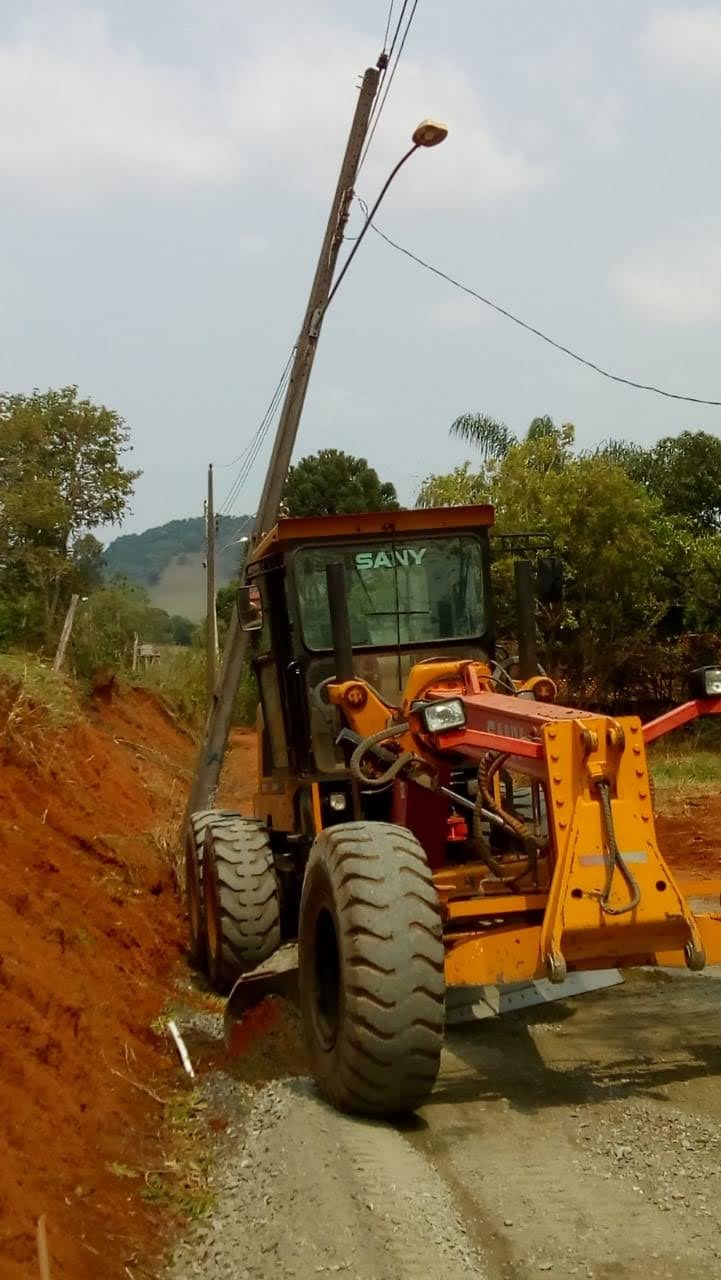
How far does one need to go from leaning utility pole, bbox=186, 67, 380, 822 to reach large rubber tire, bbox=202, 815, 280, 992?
4355 millimetres

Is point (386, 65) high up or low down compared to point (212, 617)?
up

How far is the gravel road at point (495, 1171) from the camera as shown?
4199 mm

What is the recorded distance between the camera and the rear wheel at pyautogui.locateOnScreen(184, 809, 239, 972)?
30.7 feet

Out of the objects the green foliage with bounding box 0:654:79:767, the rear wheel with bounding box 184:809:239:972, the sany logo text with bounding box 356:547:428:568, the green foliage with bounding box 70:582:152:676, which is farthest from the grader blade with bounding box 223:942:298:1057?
the green foliage with bounding box 70:582:152:676

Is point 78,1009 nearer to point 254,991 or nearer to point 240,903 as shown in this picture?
point 254,991

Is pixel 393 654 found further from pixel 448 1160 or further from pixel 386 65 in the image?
pixel 386 65

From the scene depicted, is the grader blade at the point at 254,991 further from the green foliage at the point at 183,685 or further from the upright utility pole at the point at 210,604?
the upright utility pole at the point at 210,604

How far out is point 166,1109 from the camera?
638 cm

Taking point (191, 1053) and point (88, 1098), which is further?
point (191, 1053)

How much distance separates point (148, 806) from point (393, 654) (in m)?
8.68

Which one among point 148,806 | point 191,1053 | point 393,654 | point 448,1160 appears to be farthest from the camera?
point 148,806

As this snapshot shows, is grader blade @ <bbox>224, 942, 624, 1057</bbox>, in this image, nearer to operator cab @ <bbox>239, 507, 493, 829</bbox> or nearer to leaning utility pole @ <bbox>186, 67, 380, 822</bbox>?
operator cab @ <bbox>239, 507, 493, 829</bbox>


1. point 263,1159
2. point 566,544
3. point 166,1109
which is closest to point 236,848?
point 166,1109

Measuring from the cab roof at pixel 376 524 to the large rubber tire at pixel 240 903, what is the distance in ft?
6.50
